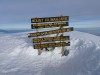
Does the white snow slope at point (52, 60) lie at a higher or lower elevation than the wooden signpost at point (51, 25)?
lower

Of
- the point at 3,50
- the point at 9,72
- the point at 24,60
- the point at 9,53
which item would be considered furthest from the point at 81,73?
the point at 3,50

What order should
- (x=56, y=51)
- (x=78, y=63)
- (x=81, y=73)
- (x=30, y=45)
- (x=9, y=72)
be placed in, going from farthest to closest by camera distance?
(x=30, y=45), (x=56, y=51), (x=78, y=63), (x=9, y=72), (x=81, y=73)

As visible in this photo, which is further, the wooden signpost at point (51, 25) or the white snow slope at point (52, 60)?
the wooden signpost at point (51, 25)

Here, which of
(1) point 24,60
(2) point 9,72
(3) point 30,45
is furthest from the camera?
(3) point 30,45

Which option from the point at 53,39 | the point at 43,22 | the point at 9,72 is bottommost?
the point at 9,72

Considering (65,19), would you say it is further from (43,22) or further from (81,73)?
(81,73)

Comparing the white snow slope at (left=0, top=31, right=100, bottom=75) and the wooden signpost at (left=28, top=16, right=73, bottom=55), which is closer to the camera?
the white snow slope at (left=0, top=31, right=100, bottom=75)

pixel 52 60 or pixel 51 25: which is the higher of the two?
pixel 51 25

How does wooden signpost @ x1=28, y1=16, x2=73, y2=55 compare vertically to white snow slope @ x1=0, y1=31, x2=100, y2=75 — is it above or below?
above
